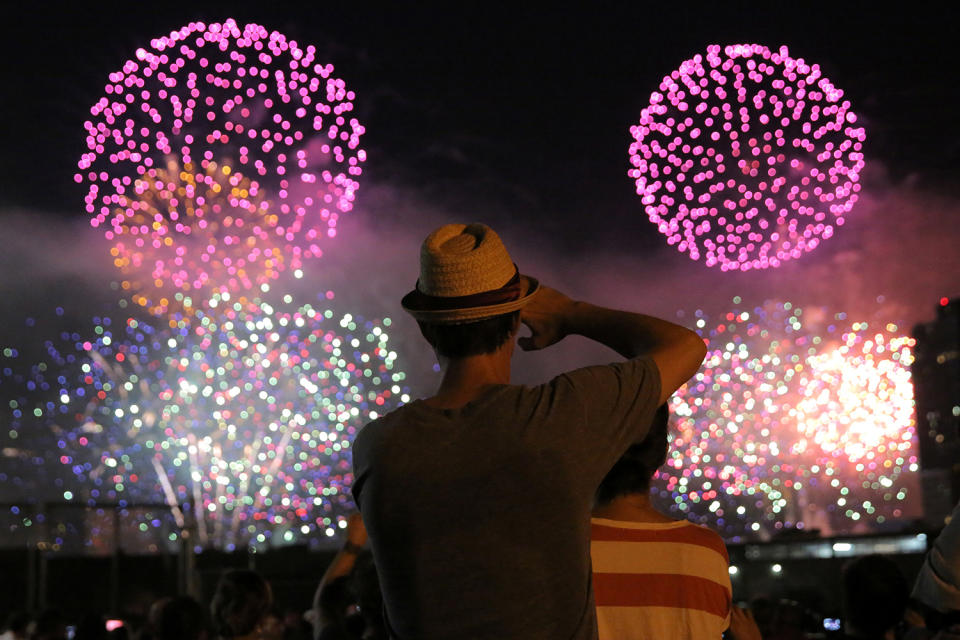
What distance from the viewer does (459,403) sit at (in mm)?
2311

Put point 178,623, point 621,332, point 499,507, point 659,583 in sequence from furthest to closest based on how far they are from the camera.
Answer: point 178,623 < point 659,583 < point 621,332 < point 499,507

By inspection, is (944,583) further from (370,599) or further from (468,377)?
(370,599)

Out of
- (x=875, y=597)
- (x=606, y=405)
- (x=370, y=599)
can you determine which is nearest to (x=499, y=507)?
(x=606, y=405)

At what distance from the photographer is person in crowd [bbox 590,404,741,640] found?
3.16 meters

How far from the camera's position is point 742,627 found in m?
3.33

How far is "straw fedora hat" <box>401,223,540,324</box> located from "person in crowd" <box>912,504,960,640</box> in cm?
125

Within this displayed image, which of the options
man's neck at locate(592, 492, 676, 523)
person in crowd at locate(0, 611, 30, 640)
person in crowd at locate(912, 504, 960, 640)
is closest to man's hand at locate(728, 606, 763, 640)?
man's neck at locate(592, 492, 676, 523)

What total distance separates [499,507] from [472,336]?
36 cm

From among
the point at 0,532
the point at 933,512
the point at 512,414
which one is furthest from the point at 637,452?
the point at 933,512

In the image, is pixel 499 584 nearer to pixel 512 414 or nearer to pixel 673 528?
pixel 512 414

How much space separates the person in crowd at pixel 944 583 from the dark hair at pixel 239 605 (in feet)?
10.1

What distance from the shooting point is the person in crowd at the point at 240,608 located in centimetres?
522

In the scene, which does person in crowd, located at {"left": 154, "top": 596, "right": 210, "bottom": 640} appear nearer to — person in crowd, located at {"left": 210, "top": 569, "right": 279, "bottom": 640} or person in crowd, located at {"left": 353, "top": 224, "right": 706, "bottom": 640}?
person in crowd, located at {"left": 210, "top": 569, "right": 279, "bottom": 640}

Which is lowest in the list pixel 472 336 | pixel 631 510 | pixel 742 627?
pixel 742 627
